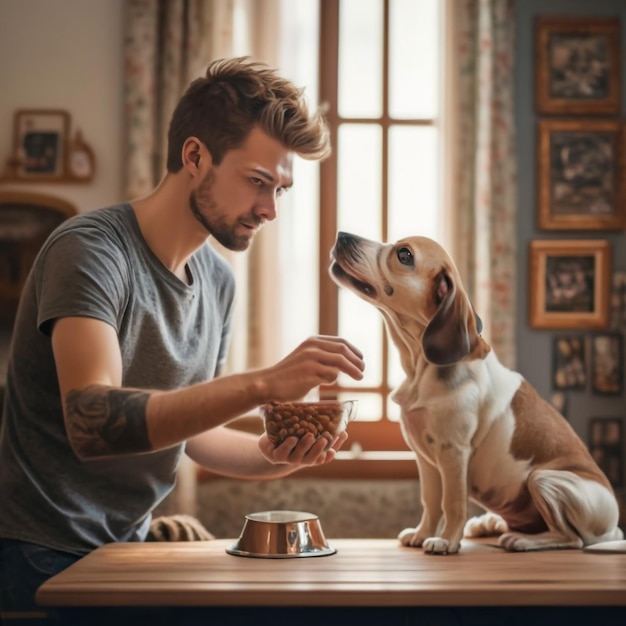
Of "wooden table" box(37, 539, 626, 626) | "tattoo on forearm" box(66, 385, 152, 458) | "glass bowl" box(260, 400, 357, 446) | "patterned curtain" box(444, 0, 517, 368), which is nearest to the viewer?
"wooden table" box(37, 539, 626, 626)

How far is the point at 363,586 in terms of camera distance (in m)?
1.19

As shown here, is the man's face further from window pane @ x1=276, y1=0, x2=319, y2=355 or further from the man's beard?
window pane @ x1=276, y1=0, x2=319, y2=355

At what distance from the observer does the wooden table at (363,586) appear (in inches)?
45.4

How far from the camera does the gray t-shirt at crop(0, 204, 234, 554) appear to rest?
5.22 feet

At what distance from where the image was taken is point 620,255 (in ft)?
12.8

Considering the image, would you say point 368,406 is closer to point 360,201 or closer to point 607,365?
point 360,201

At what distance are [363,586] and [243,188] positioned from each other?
84cm

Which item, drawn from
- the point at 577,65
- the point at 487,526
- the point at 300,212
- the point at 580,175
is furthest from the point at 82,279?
the point at 577,65

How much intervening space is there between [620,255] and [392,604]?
3.07 meters

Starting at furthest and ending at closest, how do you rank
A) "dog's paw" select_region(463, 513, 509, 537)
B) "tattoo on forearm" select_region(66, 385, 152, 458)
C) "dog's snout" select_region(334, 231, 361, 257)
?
"dog's paw" select_region(463, 513, 509, 537), "dog's snout" select_region(334, 231, 361, 257), "tattoo on forearm" select_region(66, 385, 152, 458)

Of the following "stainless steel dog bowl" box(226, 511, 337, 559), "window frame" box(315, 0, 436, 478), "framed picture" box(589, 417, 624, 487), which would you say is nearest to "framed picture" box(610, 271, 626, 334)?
"framed picture" box(589, 417, 624, 487)

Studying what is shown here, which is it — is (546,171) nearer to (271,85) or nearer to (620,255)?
(620,255)

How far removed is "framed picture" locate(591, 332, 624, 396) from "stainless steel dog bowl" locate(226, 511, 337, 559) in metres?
2.64

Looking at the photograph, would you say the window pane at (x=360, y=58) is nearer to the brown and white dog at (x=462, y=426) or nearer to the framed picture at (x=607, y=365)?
the framed picture at (x=607, y=365)
